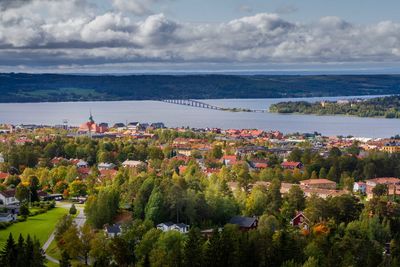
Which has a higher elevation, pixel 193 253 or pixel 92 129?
pixel 193 253

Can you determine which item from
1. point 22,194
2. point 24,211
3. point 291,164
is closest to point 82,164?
point 291,164

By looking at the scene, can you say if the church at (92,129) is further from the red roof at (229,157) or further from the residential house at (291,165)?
the residential house at (291,165)

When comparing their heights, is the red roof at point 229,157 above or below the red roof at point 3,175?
below

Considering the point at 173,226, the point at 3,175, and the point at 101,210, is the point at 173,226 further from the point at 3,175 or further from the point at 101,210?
the point at 3,175

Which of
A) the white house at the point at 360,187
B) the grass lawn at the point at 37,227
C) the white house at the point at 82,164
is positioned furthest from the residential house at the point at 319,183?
the white house at the point at 82,164

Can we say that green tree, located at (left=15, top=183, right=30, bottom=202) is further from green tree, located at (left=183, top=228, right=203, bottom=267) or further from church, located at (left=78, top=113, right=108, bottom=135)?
church, located at (left=78, top=113, right=108, bottom=135)
